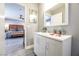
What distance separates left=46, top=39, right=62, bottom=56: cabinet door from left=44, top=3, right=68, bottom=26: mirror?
1.14 ft

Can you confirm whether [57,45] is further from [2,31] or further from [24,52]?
[2,31]

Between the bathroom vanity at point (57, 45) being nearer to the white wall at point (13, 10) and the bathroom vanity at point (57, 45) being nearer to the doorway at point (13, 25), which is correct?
the doorway at point (13, 25)

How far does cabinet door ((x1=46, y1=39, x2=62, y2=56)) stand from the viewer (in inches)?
43.7

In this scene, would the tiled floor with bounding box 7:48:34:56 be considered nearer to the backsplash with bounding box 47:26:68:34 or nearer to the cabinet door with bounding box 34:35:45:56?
the cabinet door with bounding box 34:35:45:56

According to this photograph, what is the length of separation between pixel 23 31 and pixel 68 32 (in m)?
0.67

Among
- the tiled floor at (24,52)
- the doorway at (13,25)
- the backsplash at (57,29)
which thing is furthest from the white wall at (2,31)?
the backsplash at (57,29)

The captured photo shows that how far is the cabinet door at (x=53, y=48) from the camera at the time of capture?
3.65ft

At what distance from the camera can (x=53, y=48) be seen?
1.20 m

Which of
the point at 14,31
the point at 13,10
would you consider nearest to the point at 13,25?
the point at 14,31

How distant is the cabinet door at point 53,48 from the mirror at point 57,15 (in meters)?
0.35

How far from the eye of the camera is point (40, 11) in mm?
1443

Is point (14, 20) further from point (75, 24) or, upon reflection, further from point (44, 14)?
point (75, 24)

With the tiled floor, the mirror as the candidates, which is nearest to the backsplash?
the mirror

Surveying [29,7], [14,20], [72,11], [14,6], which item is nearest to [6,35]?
[14,20]
